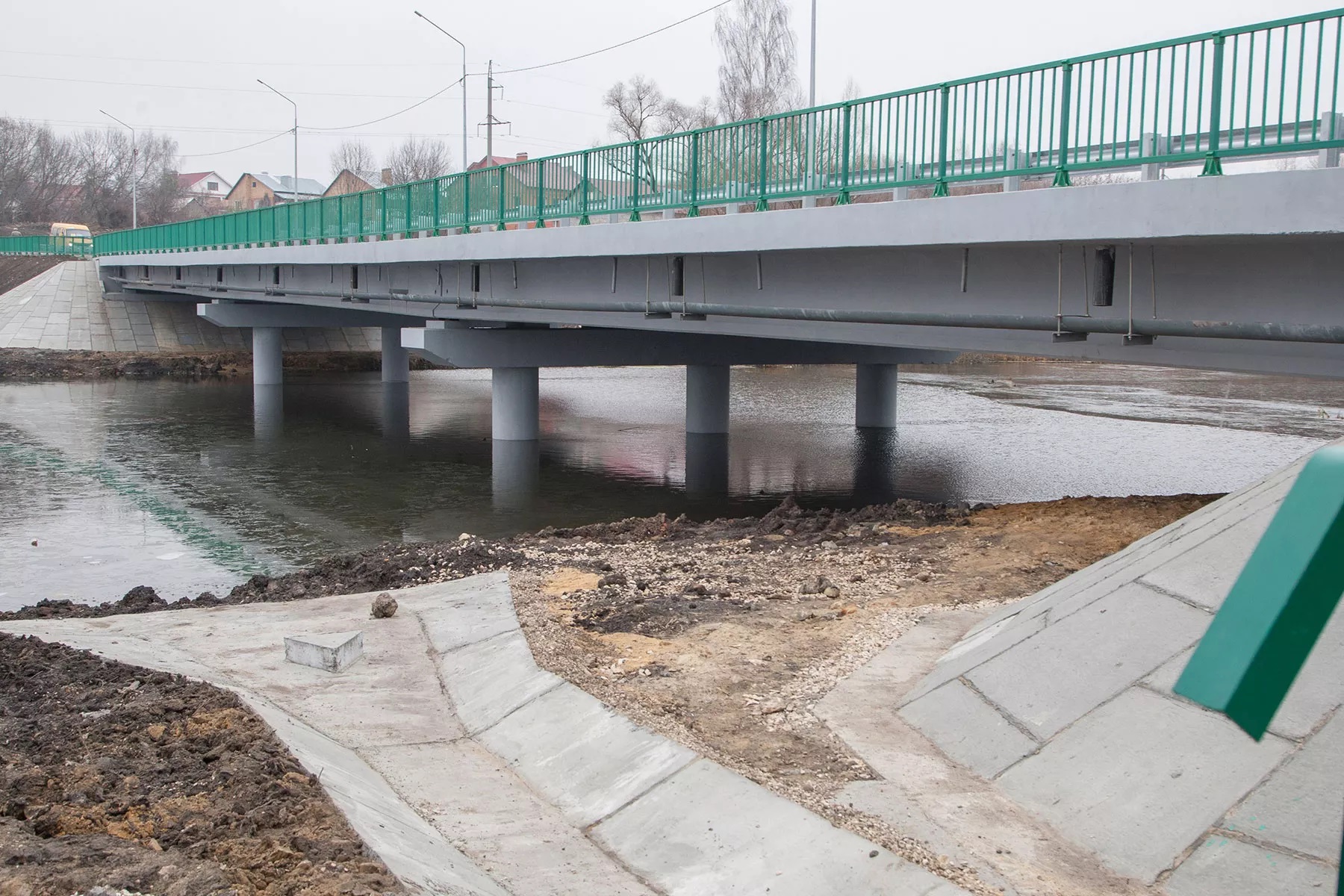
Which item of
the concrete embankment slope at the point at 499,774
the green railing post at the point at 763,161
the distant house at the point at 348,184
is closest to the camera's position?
the concrete embankment slope at the point at 499,774

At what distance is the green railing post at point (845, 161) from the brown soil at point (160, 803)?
886 cm

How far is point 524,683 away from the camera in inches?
294

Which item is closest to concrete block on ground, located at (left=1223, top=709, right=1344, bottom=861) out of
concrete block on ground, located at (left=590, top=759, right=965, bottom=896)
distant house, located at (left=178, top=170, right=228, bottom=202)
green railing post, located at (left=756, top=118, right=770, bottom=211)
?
concrete block on ground, located at (left=590, top=759, right=965, bottom=896)

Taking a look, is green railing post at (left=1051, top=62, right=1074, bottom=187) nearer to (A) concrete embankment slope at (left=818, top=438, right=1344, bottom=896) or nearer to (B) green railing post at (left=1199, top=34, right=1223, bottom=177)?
(B) green railing post at (left=1199, top=34, right=1223, bottom=177)

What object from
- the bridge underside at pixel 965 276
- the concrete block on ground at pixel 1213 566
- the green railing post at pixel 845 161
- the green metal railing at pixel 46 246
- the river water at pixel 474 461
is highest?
the green metal railing at pixel 46 246

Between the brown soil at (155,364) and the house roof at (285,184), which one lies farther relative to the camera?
the house roof at (285,184)

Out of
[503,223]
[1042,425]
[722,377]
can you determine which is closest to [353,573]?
[503,223]

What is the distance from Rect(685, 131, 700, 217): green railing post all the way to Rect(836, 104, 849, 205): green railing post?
2714 millimetres

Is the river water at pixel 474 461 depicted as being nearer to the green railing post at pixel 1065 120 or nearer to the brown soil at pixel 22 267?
the green railing post at pixel 1065 120

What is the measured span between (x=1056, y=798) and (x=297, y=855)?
3.43 m

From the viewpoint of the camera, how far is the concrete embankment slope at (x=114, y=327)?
160ft

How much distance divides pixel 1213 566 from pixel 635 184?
38.6ft

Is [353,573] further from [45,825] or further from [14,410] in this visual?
[14,410]

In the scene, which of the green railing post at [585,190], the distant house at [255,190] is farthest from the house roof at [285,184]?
the green railing post at [585,190]
